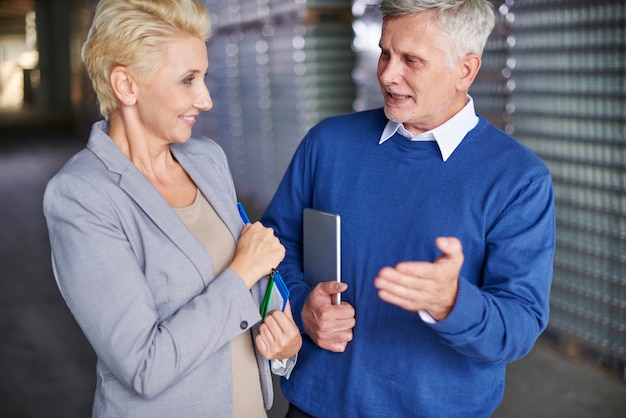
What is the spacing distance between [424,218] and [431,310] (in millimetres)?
322

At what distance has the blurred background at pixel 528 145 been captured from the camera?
11.3 ft

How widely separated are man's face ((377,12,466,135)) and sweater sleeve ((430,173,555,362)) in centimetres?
32

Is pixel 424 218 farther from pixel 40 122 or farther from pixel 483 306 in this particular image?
pixel 40 122

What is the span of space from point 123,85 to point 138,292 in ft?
1.48

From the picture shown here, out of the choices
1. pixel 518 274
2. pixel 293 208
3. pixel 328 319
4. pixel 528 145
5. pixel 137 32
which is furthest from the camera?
pixel 528 145

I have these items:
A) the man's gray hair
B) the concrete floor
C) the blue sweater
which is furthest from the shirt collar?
the concrete floor

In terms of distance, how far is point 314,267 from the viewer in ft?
5.85

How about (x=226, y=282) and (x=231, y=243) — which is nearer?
(x=226, y=282)

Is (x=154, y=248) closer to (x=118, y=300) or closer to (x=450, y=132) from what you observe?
(x=118, y=300)

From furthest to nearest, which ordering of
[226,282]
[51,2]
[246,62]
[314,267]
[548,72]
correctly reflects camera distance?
1. [51,2]
2. [246,62]
3. [548,72]
4. [314,267]
5. [226,282]

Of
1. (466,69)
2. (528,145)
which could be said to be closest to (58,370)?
(528,145)

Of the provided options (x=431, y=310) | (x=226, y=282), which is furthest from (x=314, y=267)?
(x=431, y=310)

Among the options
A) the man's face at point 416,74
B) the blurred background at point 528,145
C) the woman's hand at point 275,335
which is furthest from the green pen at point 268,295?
the blurred background at point 528,145

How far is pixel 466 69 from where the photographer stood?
178 cm
